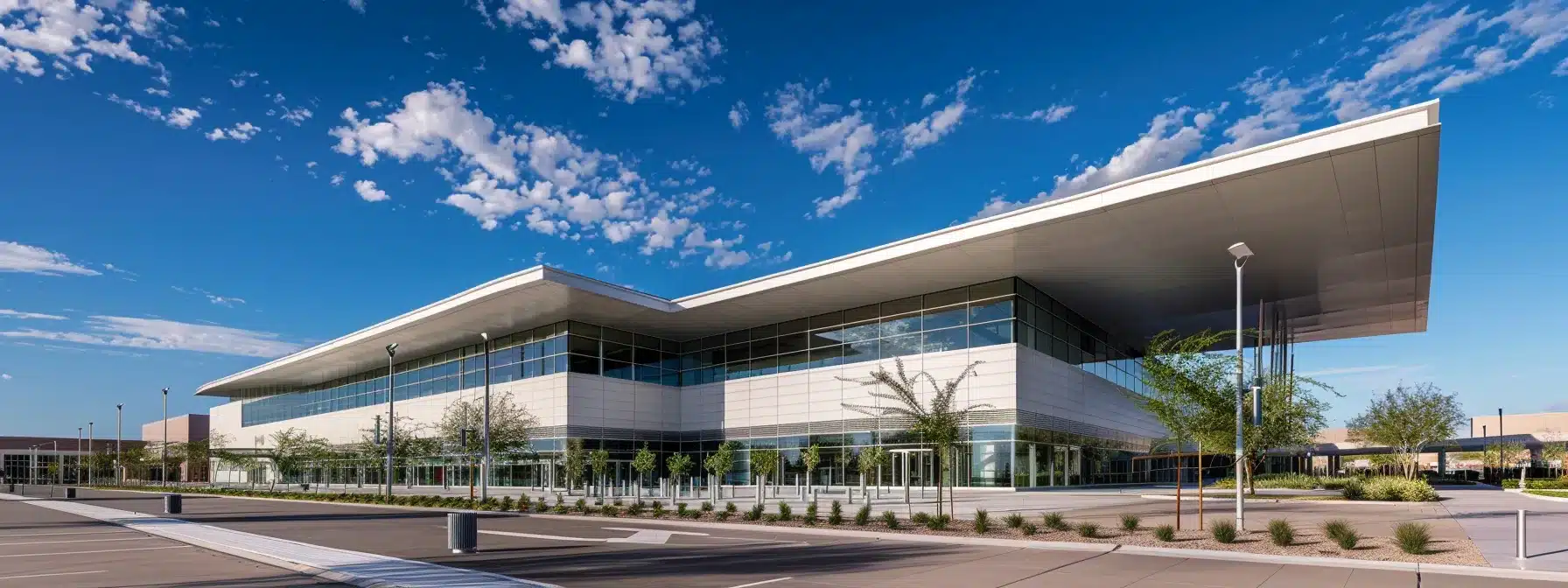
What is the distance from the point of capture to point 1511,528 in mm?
20625

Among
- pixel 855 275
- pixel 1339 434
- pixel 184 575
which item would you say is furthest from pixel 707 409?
pixel 1339 434

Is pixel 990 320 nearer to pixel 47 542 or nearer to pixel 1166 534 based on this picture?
pixel 1166 534

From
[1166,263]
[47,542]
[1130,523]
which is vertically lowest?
[47,542]

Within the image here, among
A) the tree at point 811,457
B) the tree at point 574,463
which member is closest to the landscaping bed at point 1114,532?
the tree at point 811,457

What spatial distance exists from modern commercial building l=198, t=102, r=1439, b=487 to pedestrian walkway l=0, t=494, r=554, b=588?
21.8 m

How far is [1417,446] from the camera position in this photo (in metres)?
52.4

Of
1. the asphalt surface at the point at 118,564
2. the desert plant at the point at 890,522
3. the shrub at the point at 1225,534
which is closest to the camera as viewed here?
the asphalt surface at the point at 118,564

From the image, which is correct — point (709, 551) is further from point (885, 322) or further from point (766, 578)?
point (885, 322)

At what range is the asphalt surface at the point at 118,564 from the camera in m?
13.9

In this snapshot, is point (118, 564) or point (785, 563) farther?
point (118, 564)

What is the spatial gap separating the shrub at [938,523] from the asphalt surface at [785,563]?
2319mm

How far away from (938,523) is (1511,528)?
1237 cm

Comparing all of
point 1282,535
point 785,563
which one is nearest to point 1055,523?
point 1282,535

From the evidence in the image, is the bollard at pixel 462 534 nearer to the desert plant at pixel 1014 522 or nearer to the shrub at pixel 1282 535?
the desert plant at pixel 1014 522
